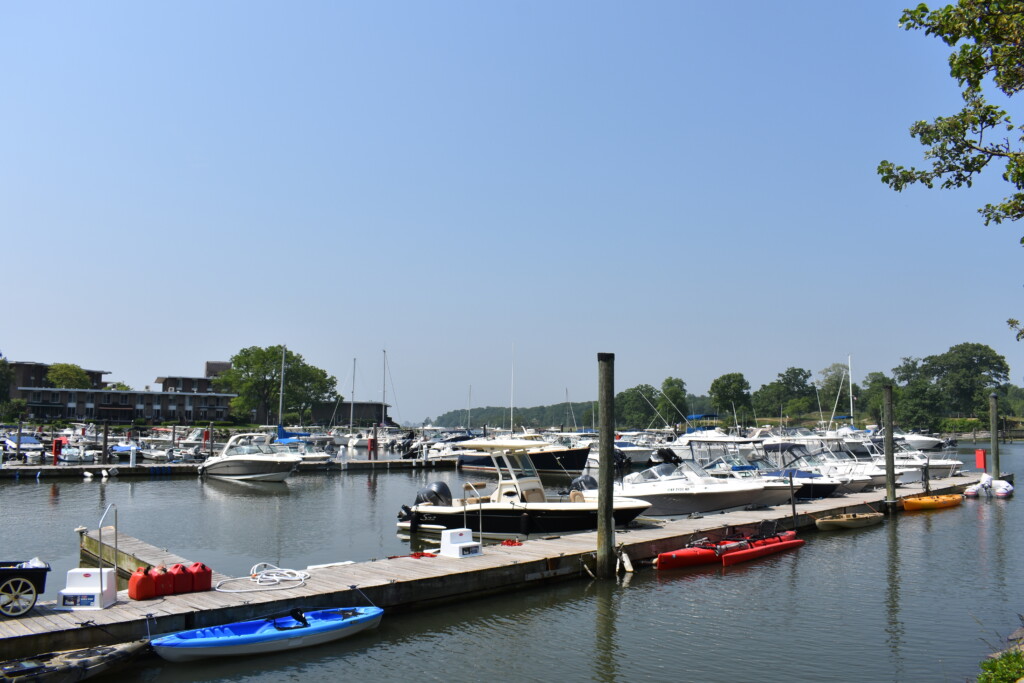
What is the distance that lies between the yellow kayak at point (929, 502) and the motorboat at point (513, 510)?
14.4m

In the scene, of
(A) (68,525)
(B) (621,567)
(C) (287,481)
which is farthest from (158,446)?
(B) (621,567)

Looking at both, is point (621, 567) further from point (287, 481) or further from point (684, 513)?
point (287, 481)

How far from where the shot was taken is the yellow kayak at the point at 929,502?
30.2 meters

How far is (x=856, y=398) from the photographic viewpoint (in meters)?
174

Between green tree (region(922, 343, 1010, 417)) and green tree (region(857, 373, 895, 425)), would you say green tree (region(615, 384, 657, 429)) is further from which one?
green tree (region(922, 343, 1010, 417))

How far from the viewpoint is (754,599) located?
53.4ft

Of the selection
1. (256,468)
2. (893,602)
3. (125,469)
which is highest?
(256,468)

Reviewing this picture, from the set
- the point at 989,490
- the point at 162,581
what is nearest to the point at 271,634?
the point at 162,581

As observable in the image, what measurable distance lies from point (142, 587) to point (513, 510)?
11.0 m

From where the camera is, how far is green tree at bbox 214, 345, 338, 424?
118m

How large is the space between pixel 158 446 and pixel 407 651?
58.9 m

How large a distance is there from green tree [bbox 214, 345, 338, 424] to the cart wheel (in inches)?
4334

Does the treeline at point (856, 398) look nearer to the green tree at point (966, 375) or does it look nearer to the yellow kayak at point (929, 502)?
the green tree at point (966, 375)

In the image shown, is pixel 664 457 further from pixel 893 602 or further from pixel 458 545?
pixel 458 545
